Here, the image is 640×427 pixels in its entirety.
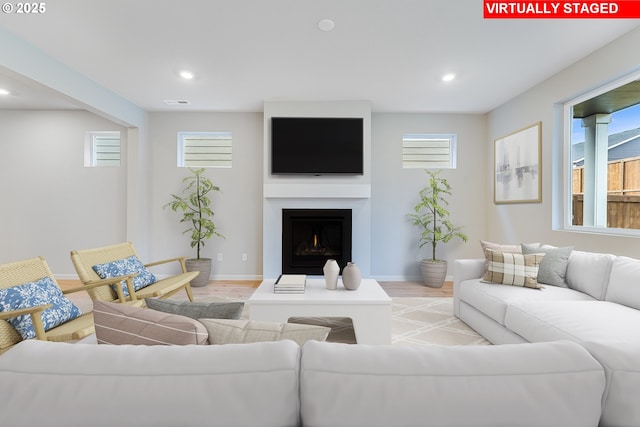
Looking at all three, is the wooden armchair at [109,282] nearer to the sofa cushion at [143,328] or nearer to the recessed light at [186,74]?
the sofa cushion at [143,328]

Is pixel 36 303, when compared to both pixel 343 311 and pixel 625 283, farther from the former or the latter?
pixel 625 283

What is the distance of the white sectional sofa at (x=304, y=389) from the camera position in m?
0.67

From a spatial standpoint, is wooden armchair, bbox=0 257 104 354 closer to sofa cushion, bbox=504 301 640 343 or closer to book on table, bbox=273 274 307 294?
book on table, bbox=273 274 307 294

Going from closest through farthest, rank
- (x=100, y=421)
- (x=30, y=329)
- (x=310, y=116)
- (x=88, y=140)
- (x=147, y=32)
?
(x=100, y=421), (x=30, y=329), (x=147, y=32), (x=310, y=116), (x=88, y=140)

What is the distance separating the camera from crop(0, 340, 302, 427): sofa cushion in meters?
0.67

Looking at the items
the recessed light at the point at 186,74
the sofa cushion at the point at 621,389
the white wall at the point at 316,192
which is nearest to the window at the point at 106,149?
the recessed light at the point at 186,74

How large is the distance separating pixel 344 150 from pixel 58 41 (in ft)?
10.3

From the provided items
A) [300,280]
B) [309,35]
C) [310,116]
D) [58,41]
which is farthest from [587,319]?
[58,41]

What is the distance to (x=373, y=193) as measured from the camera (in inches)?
195

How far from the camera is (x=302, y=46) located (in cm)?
292

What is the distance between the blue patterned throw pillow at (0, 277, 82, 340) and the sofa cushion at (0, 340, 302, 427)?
5.07 ft

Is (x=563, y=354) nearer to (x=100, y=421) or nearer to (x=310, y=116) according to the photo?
(x=100, y=421)

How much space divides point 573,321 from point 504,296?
600mm

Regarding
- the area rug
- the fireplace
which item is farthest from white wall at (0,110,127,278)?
the area rug
